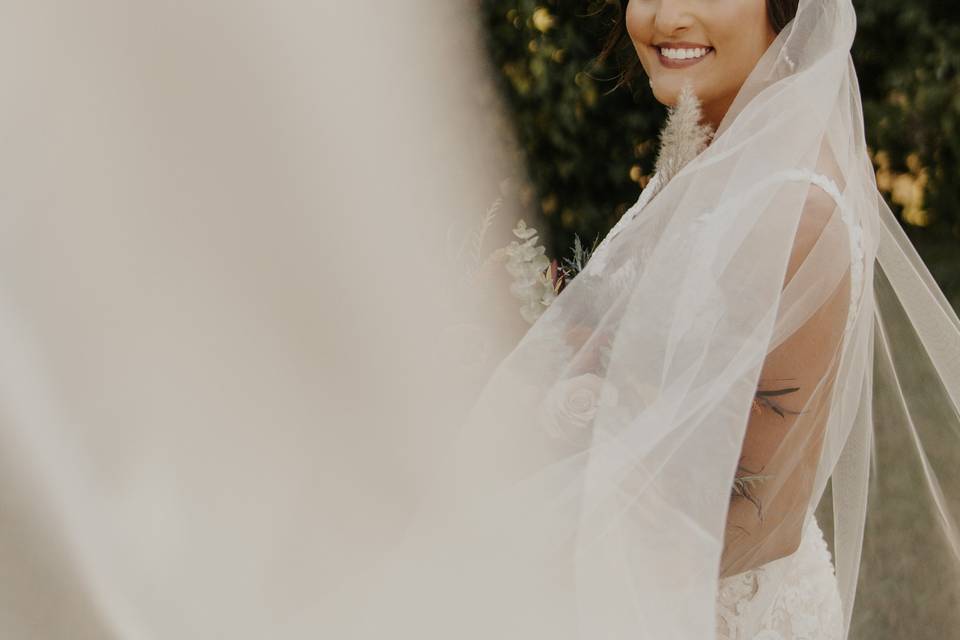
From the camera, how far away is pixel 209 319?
48cm

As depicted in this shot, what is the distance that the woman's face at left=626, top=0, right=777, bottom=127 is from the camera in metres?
1.36

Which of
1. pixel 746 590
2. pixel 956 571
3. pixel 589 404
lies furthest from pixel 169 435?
pixel 956 571

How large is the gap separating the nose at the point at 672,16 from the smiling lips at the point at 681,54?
0.03 m

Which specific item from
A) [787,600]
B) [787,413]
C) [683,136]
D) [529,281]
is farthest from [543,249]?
[787,600]

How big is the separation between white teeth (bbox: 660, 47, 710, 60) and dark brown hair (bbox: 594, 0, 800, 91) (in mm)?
106

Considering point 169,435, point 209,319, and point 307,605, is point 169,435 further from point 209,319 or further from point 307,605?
point 307,605

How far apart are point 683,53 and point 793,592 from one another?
85 centimetres

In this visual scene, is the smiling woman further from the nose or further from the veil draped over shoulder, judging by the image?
the veil draped over shoulder

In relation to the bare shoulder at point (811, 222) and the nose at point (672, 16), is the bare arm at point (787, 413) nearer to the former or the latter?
the bare shoulder at point (811, 222)

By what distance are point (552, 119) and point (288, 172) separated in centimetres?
325

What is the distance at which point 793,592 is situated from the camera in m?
1.45

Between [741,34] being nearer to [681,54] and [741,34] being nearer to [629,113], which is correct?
[681,54]

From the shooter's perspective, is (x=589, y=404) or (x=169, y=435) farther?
(x=589, y=404)

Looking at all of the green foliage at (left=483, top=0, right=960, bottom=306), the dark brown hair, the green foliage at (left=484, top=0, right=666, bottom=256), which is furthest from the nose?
the green foliage at (left=484, top=0, right=666, bottom=256)
